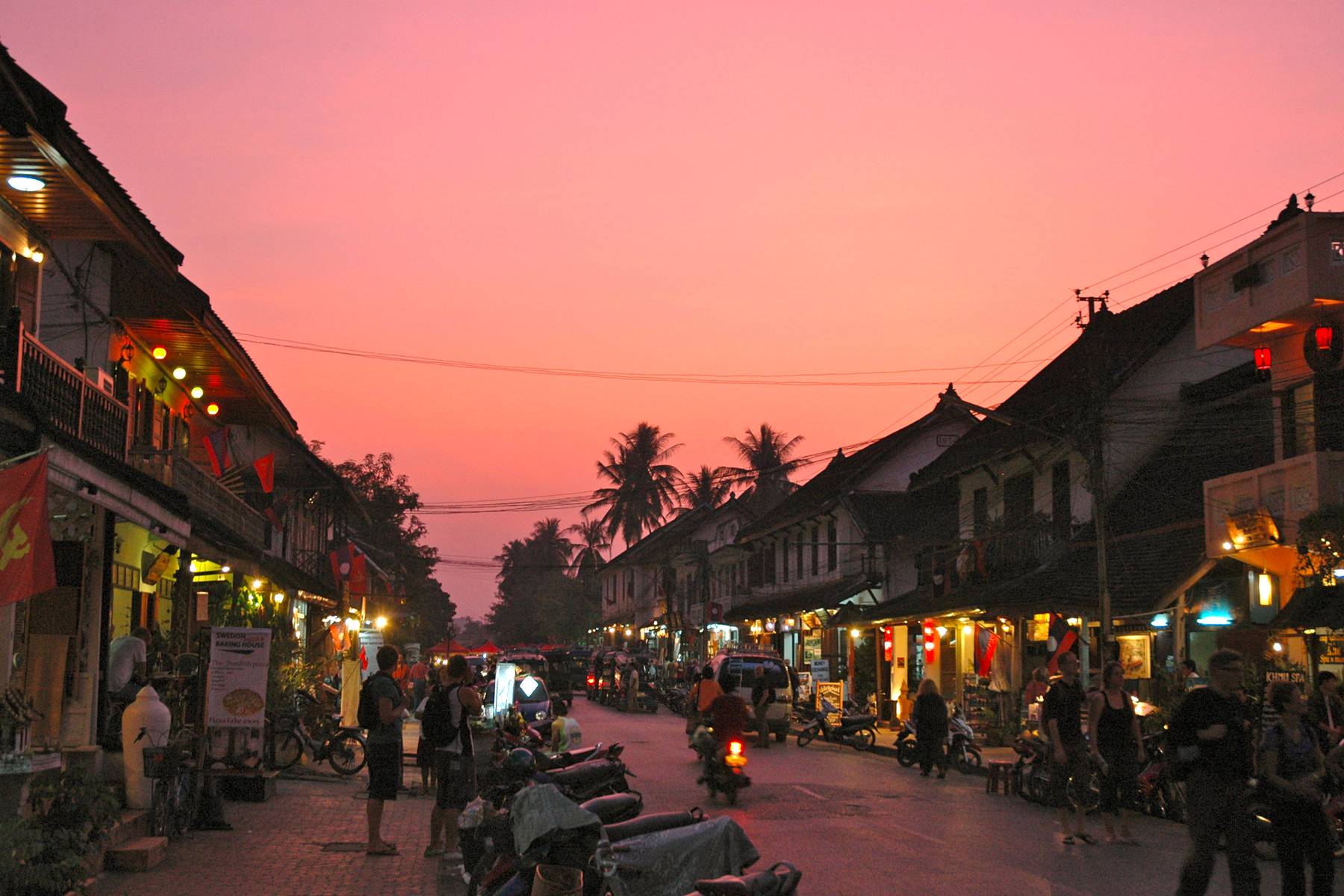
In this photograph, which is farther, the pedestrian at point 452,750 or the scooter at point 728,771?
the scooter at point 728,771

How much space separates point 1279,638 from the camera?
822 inches

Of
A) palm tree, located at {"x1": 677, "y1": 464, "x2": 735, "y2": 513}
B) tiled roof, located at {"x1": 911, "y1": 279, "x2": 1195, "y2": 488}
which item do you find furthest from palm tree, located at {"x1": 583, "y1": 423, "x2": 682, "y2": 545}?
tiled roof, located at {"x1": 911, "y1": 279, "x2": 1195, "y2": 488}

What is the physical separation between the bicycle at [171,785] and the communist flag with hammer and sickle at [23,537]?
3.54 metres

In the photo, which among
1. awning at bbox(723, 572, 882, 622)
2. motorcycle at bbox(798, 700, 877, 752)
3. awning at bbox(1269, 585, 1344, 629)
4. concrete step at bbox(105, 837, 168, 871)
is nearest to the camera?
concrete step at bbox(105, 837, 168, 871)

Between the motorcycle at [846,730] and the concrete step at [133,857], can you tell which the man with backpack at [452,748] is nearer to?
the concrete step at [133,857]

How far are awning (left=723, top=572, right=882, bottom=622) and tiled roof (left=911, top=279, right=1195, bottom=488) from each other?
391 centimetres

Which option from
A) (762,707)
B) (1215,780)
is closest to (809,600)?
(762,707)

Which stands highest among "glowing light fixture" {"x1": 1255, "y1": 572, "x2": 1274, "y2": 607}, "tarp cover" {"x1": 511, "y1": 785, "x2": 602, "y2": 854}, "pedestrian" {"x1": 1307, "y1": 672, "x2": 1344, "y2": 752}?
"glowing light fixture" {"x1": 1255, "y1": 572, "x2": 1274, "y2": 607}

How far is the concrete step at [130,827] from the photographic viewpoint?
38.4ft

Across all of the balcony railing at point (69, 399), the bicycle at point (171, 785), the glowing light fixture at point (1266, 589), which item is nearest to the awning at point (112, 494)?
the balcony railing at point (69, 399)

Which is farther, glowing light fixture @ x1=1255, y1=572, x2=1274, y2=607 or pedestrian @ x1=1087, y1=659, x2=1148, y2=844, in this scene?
glowing light fixture @ x1=1255, y1=572, x2=1274, y2=607

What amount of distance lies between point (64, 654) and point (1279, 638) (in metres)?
17.2

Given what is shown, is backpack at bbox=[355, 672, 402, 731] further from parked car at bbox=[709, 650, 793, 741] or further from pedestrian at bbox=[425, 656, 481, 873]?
parked car at bbox=[709, 650, 793, 741]

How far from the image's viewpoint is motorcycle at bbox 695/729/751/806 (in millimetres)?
A: 17266
